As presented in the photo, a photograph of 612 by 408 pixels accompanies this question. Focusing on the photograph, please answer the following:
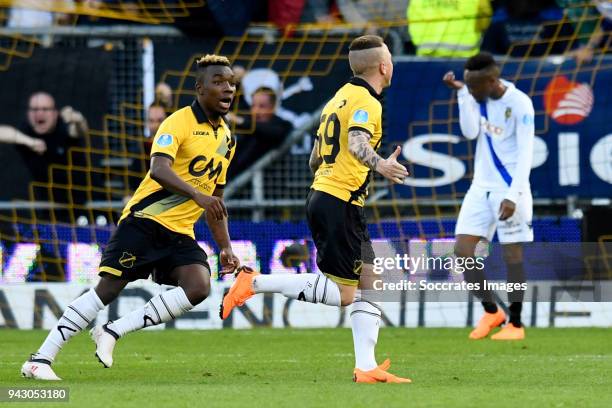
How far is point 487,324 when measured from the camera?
11.5 metres

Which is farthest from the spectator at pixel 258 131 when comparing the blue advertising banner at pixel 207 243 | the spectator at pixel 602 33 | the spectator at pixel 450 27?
the spectator at pixel 602 33

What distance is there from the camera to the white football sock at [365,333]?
313 inches

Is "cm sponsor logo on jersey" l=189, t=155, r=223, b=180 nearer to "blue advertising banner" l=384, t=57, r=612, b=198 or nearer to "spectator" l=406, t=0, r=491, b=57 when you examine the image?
"blue advertising banner" l=384, t=57, r=612, b=198

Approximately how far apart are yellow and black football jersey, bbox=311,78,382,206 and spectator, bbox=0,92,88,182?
6.38 metres

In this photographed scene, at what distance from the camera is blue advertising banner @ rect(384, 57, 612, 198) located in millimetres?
13609

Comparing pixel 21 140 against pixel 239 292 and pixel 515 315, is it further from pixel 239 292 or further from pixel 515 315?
pixel 239 292

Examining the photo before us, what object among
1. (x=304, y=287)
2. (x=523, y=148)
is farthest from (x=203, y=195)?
(x=523, y=148)

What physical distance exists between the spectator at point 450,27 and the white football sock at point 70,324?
23.1ft

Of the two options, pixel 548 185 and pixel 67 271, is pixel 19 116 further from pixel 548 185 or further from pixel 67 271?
pixel 548 185

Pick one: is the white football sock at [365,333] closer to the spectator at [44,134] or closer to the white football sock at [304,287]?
the white football sock at [304,287]

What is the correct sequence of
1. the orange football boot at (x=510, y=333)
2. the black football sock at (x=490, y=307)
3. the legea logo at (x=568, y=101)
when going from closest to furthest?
the orange football boot at (x=510, y=333) → the black football sock at (x=490, y=307) → the legea logo at (x=568, y=101)

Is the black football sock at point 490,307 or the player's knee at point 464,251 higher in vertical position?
the player's knee at point 464,251

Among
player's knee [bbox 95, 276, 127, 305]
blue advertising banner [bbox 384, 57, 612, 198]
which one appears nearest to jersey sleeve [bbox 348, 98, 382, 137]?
player's knee [bbox 95, 276, 127, 305]

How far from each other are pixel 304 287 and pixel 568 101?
636cm
